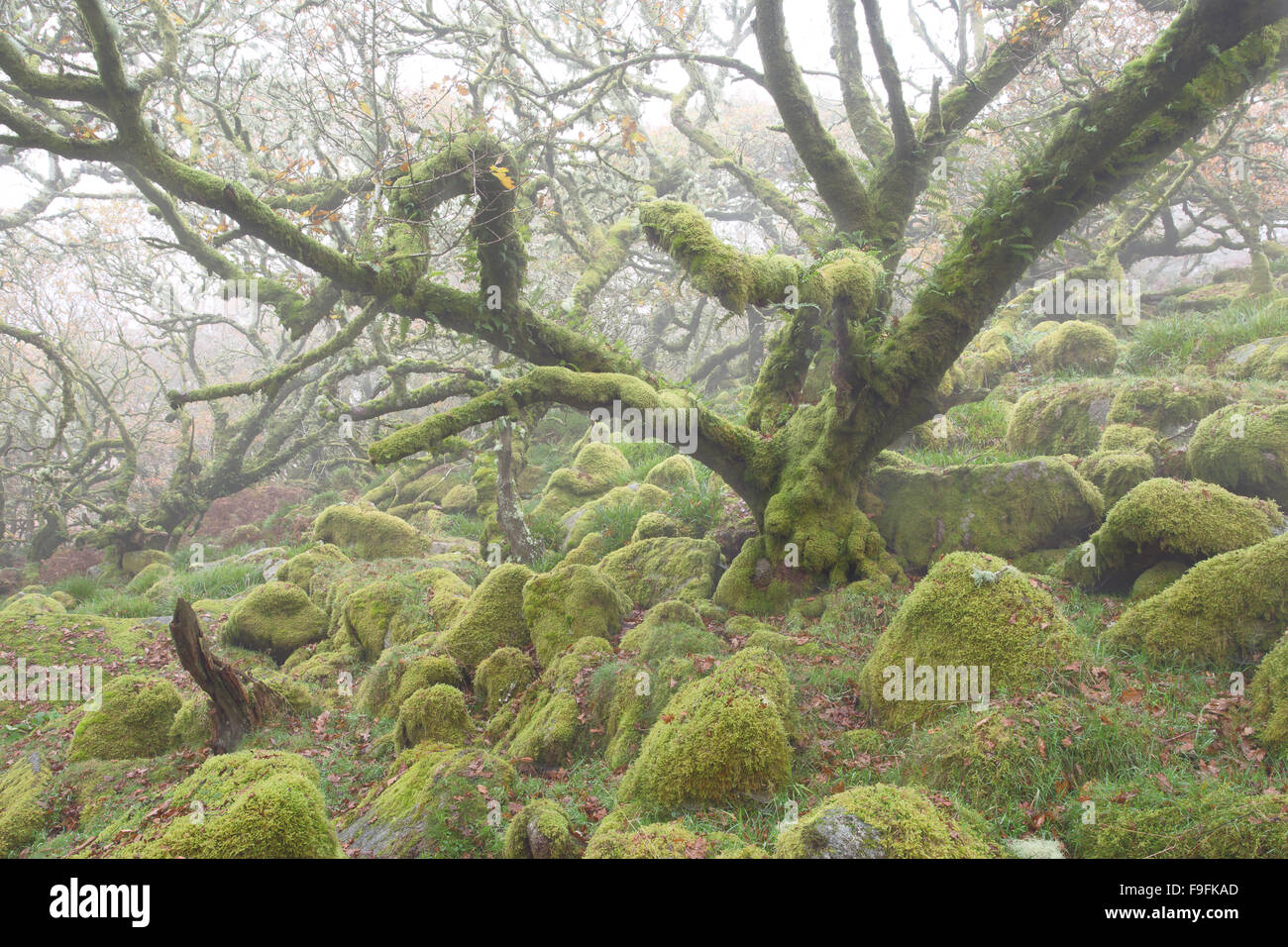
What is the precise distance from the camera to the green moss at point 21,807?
5.07m

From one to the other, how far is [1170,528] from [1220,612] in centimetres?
98

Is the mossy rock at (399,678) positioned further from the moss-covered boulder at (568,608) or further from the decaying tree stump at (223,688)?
the moss-covered boulder at (568,608)

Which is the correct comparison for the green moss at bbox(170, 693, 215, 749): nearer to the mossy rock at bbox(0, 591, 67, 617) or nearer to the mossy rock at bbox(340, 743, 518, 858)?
the mossy rock at bbox(340, 743, 518, 858)

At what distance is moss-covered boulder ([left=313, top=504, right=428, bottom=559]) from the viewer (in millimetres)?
12031

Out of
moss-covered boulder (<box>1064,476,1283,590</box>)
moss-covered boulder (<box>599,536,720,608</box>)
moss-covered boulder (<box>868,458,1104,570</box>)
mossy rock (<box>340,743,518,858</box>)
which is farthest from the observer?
moss-covered boulder (<box>599,536,720,608</box>)

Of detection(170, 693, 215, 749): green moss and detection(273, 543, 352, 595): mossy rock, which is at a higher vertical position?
detection(273, 543, 352, 595): mossy rock

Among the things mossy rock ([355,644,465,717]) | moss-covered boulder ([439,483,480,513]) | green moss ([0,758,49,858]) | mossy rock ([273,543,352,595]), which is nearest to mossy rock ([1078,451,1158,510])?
mossy rock ([355,644,465,717])

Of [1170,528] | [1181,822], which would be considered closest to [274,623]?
[1181,822]

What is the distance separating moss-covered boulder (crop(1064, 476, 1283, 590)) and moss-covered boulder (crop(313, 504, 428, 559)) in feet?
32.0

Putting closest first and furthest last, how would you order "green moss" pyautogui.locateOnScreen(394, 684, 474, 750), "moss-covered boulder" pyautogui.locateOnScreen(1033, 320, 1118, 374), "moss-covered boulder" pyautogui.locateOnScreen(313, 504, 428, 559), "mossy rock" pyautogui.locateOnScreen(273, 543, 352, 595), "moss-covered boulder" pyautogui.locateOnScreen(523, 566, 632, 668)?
"green moss" pyautogui.locateOnScreen(394, 684, 474, 750) → "moss-covered boulder" pyautogui.locateOnScreen(523, 566, 632, 668) → "mossy rock" pyautogui.locateOnScreen(273, 543, 352, 595) → "moss-covered boulder" pyautogui.locateOnScreen(1033, 320, 1118, 374) → "moss-covered boulder" pyautogui.locateOnScreen(313, 504, 428, 559)

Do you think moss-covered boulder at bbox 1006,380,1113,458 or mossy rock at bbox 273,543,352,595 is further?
mossy rock at bbox 273,543,352,595

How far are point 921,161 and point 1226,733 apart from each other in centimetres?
672

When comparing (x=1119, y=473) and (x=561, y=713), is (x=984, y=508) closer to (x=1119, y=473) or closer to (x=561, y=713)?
(x=1119, y=473)

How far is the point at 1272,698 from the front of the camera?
12.5 ft
